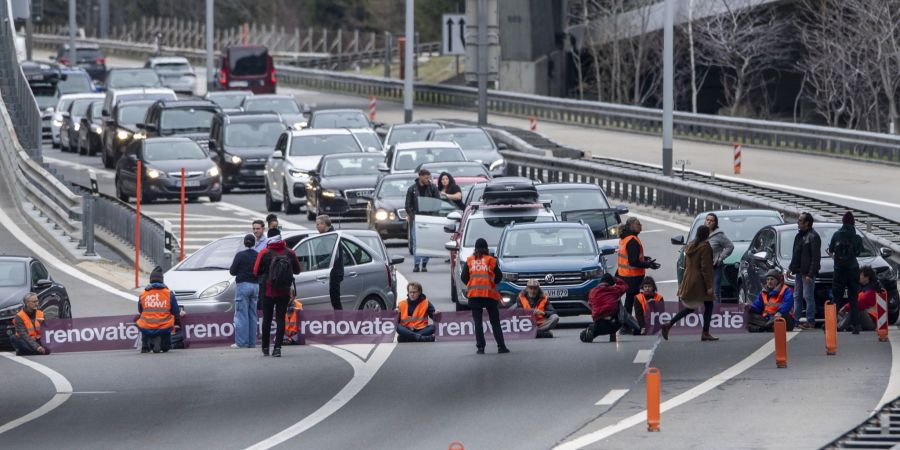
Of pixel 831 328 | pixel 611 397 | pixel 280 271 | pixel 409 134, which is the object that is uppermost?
pixel 409 134

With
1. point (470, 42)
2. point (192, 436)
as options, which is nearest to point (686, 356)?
point (192, 436)

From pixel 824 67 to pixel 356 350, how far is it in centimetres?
3879

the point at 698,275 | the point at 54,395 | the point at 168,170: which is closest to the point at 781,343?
the point at 698,275

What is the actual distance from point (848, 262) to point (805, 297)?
38.3 inches

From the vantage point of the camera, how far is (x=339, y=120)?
48.0 m

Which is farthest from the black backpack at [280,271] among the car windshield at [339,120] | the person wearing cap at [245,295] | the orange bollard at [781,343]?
the car windshield at [339,120]

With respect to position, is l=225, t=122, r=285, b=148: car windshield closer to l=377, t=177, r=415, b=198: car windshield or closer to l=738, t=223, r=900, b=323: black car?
l=377, t=177, r=415, b=198: car windshield

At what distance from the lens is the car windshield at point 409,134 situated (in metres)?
43.8

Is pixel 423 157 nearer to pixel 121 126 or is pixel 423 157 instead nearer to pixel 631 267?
pixel 121 126

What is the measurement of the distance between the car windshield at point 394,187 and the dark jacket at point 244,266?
12.4m

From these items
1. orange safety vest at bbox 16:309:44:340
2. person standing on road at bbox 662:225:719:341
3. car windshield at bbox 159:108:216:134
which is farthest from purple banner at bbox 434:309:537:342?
car windshield at bbox 159:108:216:134

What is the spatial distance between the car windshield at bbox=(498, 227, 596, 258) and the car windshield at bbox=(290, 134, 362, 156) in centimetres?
1504

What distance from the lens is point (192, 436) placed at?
15.8m

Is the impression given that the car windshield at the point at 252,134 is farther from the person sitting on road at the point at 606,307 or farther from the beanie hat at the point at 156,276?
the person sitting on road at the point at 606,307
